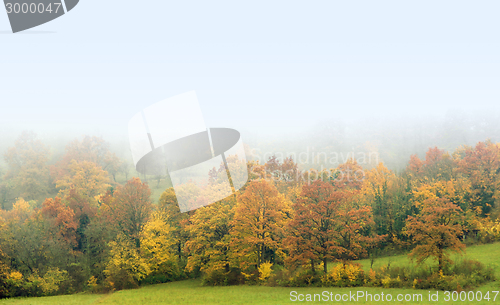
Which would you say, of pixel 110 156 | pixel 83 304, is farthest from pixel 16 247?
pixel 110 156

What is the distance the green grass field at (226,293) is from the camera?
92.7 feet

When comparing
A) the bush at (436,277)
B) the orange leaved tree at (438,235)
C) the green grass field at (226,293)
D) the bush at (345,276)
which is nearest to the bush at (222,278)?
the green grass field at (226,293)

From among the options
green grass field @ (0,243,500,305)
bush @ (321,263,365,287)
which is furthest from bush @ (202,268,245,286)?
bush @ (321,263,365,287)

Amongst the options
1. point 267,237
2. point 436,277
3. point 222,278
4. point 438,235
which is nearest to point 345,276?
→ point 436,277

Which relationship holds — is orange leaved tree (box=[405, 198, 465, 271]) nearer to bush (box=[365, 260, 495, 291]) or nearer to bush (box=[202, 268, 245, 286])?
bush (box=[365, 260, 495, 291])

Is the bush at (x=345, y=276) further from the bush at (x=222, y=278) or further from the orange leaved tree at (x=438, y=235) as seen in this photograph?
the bush at (x=222, y=278)

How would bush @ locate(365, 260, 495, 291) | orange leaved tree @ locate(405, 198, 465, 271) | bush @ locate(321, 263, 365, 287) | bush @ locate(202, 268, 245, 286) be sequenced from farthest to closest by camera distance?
bush @ locate(202, 268, 245, 286)
bush @ locate(321, 263, 365, 287)
orange leaved tree @ locate(405, 198, 465, 271)
bush @ locate(365, 260, 495, 291)

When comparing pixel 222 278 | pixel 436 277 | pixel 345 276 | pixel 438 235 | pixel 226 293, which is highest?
pixel 438 235

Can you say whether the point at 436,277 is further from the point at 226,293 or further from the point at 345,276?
the point at 226,293

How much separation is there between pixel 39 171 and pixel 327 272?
7865cm

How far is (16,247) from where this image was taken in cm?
4131

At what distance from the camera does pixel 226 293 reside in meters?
33.1

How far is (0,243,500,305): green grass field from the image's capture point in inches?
1112

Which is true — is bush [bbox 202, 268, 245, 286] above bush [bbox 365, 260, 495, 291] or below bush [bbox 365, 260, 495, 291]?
below
